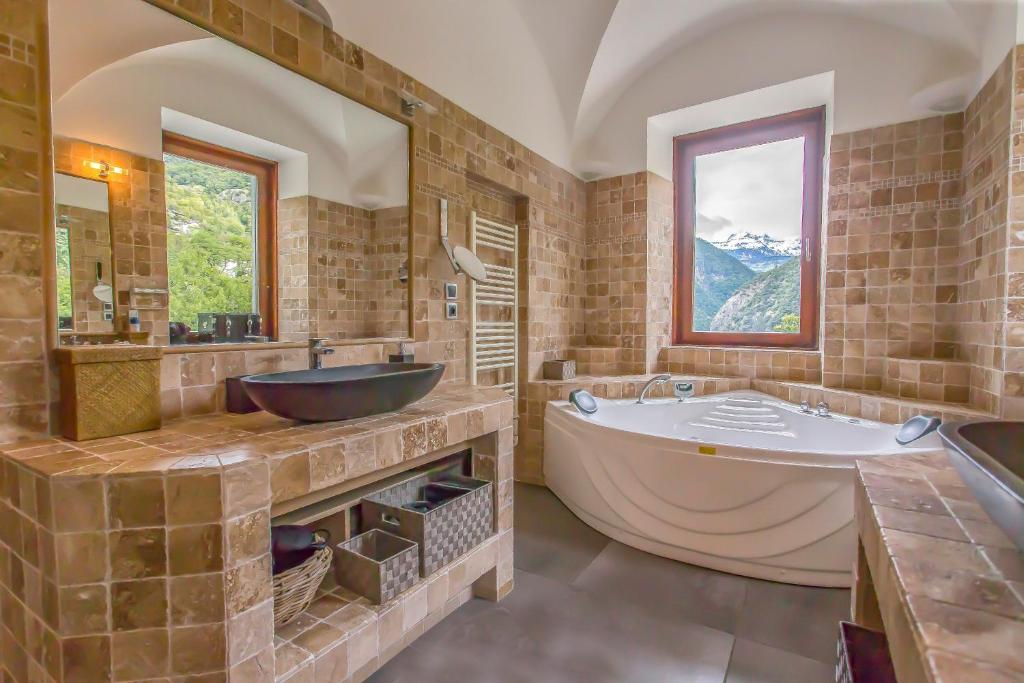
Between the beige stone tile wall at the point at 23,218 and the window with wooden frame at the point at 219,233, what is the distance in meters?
0.26

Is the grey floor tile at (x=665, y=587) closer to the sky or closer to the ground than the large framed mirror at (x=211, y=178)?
closer to the ground

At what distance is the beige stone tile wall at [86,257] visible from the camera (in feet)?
3.86

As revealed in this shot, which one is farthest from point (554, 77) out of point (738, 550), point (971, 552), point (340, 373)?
point (971, 552)

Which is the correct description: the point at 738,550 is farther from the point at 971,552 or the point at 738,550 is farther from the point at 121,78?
the point at 121,78

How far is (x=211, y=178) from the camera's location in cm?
143

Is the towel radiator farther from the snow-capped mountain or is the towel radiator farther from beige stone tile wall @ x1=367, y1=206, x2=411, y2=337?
the snow-capped mountain

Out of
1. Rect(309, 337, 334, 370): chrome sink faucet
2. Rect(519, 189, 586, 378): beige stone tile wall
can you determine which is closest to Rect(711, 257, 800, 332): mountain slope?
Rect(519, 189, 586, 378): beige stone tile wall

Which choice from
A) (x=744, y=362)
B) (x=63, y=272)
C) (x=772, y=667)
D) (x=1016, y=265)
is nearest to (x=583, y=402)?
(x=744, y=362)

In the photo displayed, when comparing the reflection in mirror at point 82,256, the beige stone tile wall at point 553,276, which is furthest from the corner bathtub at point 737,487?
the reflection in mirror at point 82,256

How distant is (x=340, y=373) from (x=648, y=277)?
2.25m

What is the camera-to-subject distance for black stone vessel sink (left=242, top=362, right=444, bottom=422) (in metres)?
1.21

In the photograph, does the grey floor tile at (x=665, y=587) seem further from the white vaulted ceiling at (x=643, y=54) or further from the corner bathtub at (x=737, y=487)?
the white vaulted ceiling at (x=643, y=54)

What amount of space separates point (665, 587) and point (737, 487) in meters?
0.50

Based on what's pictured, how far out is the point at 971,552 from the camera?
2.21 ft
